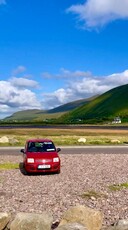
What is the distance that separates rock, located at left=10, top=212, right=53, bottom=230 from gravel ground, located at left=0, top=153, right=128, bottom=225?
291 cm

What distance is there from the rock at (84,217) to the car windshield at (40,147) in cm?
1455

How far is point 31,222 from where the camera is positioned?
10.5m

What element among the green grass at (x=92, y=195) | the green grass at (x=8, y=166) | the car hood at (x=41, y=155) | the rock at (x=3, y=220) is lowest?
the green grass at (x=92, y=195)

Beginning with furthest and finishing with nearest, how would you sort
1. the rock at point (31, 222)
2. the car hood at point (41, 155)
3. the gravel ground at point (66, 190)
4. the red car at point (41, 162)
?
the car hood at point (41, 155), the red car at point (41, 162), the gravel ground at point (66, 190), the rock at point (31, 222)

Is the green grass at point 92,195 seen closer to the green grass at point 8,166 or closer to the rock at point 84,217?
the rock at point 84,217

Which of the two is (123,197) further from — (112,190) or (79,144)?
(79,144)

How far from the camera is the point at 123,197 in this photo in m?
17.5

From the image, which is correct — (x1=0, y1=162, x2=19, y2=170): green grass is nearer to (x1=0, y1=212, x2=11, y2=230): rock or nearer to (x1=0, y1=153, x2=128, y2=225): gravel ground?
(x1=0, y1=153, x2=128, y2=225): gravel ground

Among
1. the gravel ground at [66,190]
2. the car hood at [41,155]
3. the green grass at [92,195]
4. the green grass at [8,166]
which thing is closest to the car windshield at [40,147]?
the car hood at [41,155]

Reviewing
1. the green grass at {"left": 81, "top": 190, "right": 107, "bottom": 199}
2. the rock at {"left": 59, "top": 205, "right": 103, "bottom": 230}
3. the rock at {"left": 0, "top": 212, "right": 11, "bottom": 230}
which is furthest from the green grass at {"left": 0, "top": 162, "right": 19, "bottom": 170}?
the rock at {"left": 59, "top": 205, "right": 103, "bottom": 230}

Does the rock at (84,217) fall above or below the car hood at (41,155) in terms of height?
below

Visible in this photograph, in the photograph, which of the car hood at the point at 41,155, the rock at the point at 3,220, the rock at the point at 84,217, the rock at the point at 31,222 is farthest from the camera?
the car hood at the point at 41,155

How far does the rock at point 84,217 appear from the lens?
37.9ft

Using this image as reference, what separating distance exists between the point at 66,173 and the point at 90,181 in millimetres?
3970
